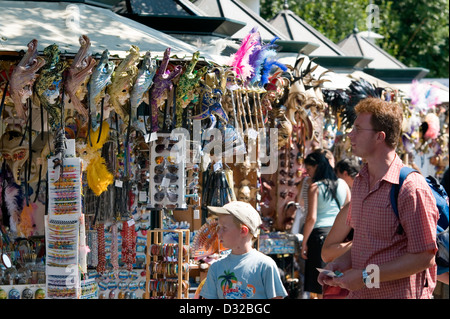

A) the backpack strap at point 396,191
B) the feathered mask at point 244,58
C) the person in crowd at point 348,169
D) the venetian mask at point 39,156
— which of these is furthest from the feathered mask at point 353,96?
the backpack strap at point 396,191

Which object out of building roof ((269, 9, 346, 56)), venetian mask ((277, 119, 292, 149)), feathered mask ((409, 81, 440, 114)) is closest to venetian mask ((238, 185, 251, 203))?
venetian mask ((277, 119, 292, 149))

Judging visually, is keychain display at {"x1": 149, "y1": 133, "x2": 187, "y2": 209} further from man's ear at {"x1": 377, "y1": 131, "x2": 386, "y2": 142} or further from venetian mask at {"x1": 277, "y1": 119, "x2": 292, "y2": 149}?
man's ear at {"x1": 377, "y1": 131, "x2": 386, "y2": 142}

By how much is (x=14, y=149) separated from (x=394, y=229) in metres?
3.45

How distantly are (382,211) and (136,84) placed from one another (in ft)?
8.70

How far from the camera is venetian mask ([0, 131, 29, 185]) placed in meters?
6.36

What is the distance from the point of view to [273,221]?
9.09 m

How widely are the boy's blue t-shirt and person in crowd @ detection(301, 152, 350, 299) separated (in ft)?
11.1

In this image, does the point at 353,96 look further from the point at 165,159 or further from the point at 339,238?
the point at 339,238

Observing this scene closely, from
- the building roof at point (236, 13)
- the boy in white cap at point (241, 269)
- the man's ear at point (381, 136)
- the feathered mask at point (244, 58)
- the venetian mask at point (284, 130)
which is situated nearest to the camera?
the man's ear at point (381, 136)

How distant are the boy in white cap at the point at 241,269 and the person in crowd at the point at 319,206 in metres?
3.27

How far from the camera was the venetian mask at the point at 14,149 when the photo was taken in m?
6.36

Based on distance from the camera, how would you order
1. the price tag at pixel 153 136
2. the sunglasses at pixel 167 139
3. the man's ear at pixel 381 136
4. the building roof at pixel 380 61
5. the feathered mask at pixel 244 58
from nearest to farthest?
the man's ear at pixel 381 136, the price tag at pixel 153 136, the sunglasses at pixel 167 139, the feathered mask at pixel 244 58, the building roof at pixel 380 61

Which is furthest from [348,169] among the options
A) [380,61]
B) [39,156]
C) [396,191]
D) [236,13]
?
[380,61]

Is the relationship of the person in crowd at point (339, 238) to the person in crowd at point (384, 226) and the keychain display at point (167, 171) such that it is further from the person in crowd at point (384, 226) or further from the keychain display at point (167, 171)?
the keychain display at point (167, 171)
